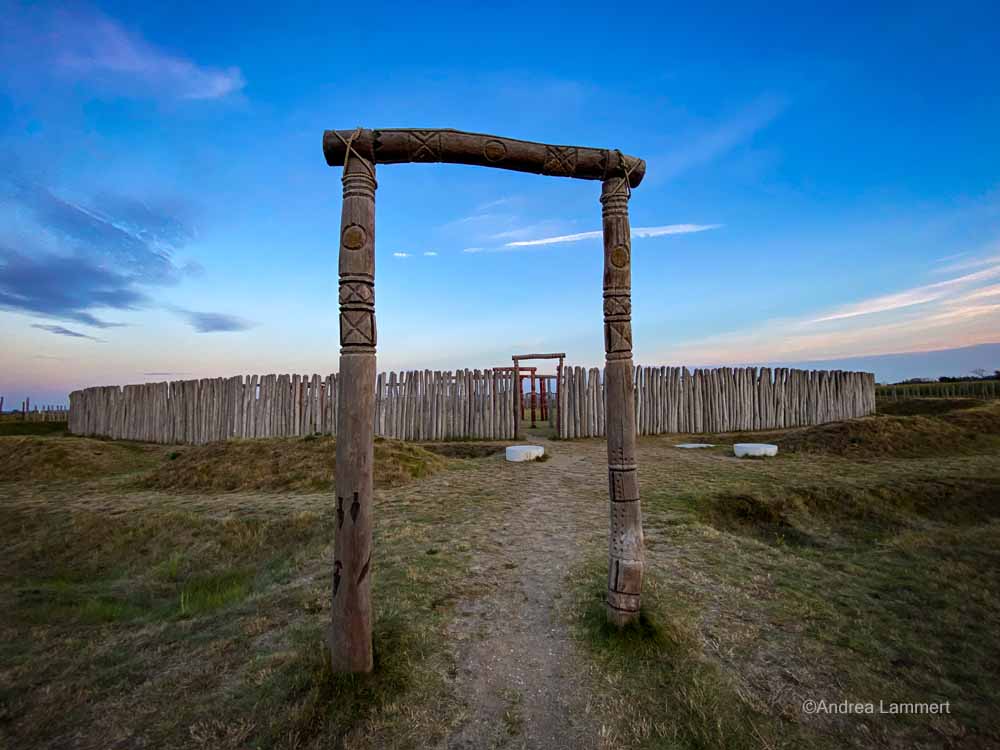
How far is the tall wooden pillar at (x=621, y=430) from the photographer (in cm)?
331

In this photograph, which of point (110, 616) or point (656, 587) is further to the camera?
point (110, 616)

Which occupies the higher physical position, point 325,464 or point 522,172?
point 522,172

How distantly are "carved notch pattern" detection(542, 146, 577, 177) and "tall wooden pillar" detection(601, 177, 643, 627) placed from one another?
46 centimetres

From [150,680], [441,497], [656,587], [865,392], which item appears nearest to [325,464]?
[441,497]

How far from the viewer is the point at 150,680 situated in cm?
298

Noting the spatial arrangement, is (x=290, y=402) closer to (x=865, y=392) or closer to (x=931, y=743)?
(x=931, y=743)

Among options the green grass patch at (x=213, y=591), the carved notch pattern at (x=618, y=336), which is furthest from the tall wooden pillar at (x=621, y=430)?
the green grass patch at (x=213, y=591)

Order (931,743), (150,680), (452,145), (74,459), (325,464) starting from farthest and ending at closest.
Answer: (74,459), (325,464), (452,145), (150,680), (931,743)

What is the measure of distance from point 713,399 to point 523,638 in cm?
1423

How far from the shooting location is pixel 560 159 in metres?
3.46

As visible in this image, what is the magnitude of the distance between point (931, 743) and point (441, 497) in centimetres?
593

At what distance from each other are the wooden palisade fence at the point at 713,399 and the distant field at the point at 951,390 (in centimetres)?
856

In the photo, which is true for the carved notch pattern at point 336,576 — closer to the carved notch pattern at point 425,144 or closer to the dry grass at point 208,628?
the dry grass at point 208,628

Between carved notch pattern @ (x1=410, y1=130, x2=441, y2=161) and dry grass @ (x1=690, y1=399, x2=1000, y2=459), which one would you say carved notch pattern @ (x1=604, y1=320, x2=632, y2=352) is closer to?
carved notch pattern @ (x1=410, y1=130, x2=441, y2=161)
